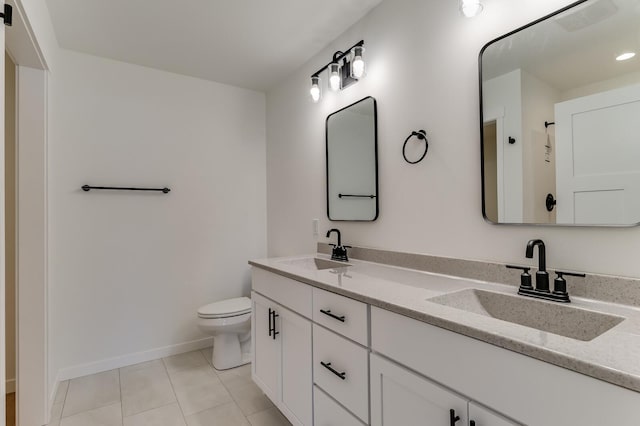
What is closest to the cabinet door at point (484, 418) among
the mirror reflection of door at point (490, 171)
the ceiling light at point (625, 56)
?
the mirror reflection of door at point (490, 171)

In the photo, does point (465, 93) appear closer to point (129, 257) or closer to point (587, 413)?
point (587, 413)

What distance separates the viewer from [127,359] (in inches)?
101

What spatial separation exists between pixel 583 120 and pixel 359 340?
→ 1.07m

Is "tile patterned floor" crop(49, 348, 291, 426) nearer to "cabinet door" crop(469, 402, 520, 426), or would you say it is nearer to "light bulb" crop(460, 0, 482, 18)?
"cabinet door" crop(469, 402, 520, 426)

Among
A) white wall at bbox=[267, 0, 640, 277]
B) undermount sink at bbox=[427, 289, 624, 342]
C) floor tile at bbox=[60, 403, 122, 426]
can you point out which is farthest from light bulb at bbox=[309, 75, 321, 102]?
floor tile at bbox=[60, 403, 122, 426]

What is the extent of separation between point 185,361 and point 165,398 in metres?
0.53

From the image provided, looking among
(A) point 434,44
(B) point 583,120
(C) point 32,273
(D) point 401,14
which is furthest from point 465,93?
(C) point 32,273

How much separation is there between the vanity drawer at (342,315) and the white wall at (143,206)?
5.78ft

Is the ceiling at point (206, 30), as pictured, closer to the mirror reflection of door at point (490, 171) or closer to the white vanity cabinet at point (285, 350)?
the mirror reflection of door at point (490, 171)

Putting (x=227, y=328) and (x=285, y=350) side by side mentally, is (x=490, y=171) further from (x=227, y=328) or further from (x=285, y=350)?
(x=227, y=328)

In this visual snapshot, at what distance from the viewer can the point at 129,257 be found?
2584 millimetres

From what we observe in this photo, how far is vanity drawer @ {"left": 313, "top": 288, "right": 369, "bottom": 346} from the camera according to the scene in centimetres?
119

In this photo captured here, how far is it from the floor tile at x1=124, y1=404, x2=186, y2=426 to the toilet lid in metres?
0.61

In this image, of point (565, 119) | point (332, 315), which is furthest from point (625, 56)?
point (332, 315)
